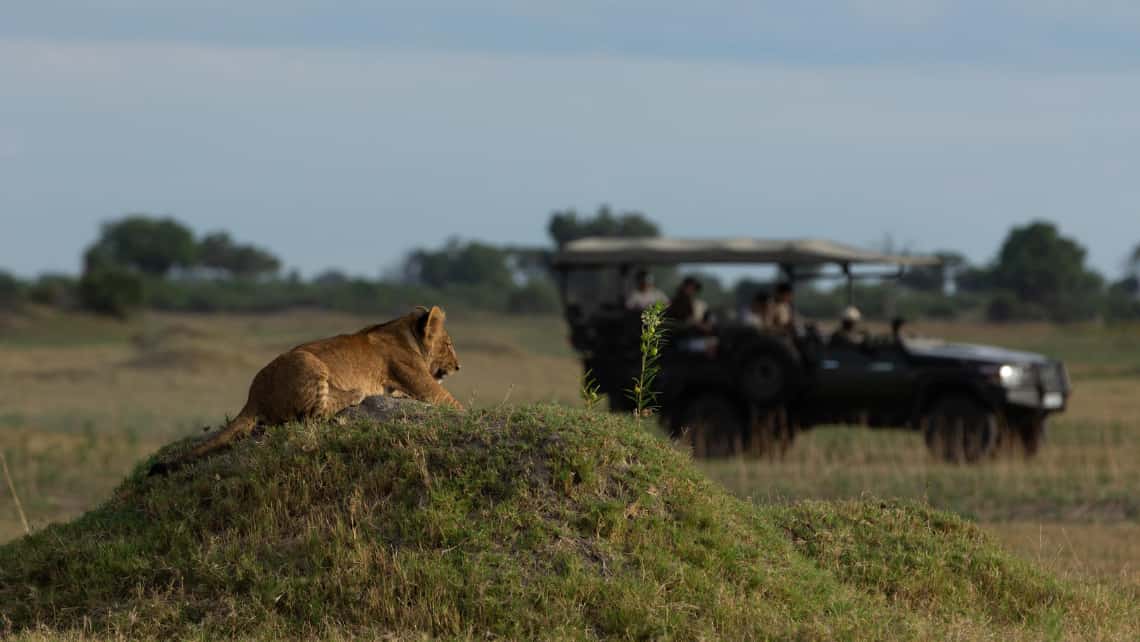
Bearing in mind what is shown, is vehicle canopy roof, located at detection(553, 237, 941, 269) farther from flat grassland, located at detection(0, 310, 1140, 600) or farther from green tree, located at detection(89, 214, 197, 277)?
green tree, located at detection(89, 214, 197, 277)

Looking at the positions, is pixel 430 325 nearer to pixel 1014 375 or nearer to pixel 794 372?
pixel 794 372

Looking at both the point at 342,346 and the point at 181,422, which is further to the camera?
the point at 181,422

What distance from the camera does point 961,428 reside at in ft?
60.2

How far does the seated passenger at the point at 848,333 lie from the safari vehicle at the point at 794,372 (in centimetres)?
7

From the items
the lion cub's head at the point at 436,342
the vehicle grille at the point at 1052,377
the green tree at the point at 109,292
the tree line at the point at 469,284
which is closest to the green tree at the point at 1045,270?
the tree line at the point at 469,284

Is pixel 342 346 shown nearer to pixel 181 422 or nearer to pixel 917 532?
pixel 917 532

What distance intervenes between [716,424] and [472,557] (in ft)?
38.0

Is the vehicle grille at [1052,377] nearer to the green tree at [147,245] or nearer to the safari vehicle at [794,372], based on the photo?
the safari vehicle at [794,372]

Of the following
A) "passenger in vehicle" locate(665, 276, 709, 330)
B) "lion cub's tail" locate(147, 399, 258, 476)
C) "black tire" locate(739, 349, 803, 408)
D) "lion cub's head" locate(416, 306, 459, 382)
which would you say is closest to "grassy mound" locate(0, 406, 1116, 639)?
"lion cub's tail" locate(147, 399, 258, 476)

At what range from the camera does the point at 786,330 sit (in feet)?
61.7

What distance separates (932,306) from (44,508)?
215 ft

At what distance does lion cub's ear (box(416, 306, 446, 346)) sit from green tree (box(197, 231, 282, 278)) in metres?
95.2

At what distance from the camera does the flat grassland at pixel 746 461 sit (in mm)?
14562

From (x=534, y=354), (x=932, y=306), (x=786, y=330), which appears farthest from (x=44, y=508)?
(x=932, y=306)
